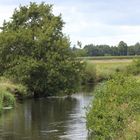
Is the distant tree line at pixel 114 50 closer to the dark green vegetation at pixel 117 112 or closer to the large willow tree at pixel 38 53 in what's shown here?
the large willow tree at pixel 38 53

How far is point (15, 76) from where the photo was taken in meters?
56.5

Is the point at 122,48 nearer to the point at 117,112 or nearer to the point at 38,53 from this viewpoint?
the point at 38,53

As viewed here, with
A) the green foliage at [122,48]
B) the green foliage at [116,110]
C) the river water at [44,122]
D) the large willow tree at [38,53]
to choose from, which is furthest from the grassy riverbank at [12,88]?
the green foliage at [122,48]

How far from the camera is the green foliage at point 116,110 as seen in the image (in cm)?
2047

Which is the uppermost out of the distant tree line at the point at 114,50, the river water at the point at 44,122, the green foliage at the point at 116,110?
the distant tree line at the point at 114,50

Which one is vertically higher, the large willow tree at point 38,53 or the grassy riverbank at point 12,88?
the large willow tree at point 38,53

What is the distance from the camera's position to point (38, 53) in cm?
5688

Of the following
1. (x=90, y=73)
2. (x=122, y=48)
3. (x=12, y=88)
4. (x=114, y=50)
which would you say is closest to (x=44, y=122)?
(x=12, y=88)

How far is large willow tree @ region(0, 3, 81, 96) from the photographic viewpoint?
56.0 m

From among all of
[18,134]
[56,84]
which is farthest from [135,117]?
[56,84]

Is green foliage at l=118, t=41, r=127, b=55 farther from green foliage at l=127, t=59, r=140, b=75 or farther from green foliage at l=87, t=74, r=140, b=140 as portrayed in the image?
green foliage at l=87, t=74, r=140, b=140

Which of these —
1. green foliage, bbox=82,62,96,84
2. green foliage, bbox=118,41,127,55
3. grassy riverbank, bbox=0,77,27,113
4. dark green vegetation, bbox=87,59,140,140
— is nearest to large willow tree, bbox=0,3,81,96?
grassy riverbank, bbox=0,77,27,113

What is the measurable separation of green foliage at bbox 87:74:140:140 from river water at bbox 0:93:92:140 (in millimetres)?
4916

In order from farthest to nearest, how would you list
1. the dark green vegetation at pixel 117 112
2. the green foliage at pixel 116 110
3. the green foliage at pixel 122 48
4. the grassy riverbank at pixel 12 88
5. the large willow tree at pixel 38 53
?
the green foliage at pixel 122 48 → the large willow tree at pixel 38 53 → the grassy riverbank at pixel 12 88 → the green foliage at pixel 116 110 → the dark green vegetation at pixel 117 112
